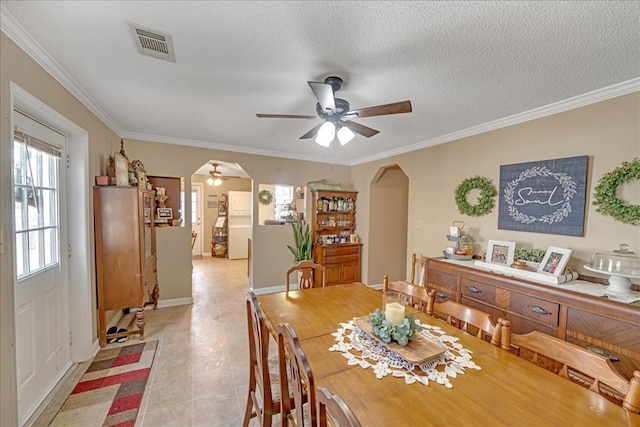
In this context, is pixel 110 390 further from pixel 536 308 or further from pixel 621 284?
pixel 621 284

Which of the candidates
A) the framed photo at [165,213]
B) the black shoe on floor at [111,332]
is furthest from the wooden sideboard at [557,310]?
the framed photo at [165,213]

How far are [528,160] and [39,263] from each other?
4.22 m

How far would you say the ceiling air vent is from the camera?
1436mm

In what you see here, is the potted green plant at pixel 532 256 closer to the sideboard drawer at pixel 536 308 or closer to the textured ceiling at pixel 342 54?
the sideboard drawer at pixel 536 308

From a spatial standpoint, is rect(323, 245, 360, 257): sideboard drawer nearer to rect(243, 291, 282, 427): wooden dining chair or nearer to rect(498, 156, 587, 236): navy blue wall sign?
rect(498, 156, 587, 236): navy blue wall sign

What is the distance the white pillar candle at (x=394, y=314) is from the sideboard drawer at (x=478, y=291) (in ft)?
4.70

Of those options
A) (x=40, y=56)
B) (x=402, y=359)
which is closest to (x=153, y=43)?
(x=40, y=56)

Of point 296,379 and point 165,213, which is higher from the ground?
point 165,213

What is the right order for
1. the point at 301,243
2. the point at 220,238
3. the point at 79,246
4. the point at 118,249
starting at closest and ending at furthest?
the point at 79,246 < the point at 118,249 < the point at 301,243 < the point at 220,238

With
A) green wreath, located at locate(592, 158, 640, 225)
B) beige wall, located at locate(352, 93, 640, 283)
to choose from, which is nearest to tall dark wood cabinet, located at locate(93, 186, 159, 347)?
beige wall, located at locate(352, 93, 640, 283)

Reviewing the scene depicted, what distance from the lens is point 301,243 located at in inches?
174

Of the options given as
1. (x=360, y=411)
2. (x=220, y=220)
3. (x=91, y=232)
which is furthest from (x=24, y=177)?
(x=220, y=220)

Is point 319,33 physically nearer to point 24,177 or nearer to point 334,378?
point 334,378

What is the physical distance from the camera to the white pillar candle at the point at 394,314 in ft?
4.34
